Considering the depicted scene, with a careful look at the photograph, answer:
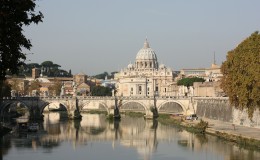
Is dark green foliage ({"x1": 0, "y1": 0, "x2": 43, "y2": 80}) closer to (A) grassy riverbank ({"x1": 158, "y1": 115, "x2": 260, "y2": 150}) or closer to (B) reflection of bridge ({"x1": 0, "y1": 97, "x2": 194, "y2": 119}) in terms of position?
(A) grassy riverbank ({"x1": 158, "y1": 115, "x2": 260, "y2": 150})

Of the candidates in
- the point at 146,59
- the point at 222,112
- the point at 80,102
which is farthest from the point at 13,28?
the point at 146,59

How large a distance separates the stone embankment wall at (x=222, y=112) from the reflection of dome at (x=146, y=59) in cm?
5960

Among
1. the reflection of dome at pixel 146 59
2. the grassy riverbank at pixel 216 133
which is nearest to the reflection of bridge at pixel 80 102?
the grassy riverbank at pixel 216 133

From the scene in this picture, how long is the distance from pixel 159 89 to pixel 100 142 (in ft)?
229

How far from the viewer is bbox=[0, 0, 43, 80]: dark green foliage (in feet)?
46.6

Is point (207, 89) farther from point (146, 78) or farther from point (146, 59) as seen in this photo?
point (146, 59)

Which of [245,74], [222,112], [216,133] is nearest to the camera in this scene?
[245,74]

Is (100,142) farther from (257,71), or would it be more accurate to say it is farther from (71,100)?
(71,100)

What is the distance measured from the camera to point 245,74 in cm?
3644

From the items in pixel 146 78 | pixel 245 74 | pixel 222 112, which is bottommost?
pixel 222 112

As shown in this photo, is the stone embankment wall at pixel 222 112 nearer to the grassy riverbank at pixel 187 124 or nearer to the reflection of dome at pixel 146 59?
the grassy riverbank at pixel 187 124

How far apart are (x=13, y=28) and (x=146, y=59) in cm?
10845

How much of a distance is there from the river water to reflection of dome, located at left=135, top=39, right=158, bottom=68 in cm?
7355

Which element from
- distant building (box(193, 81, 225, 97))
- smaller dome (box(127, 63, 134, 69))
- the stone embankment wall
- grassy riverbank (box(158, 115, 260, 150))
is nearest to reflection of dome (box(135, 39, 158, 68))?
smaller dome (box(127, 63, 134, 69))
